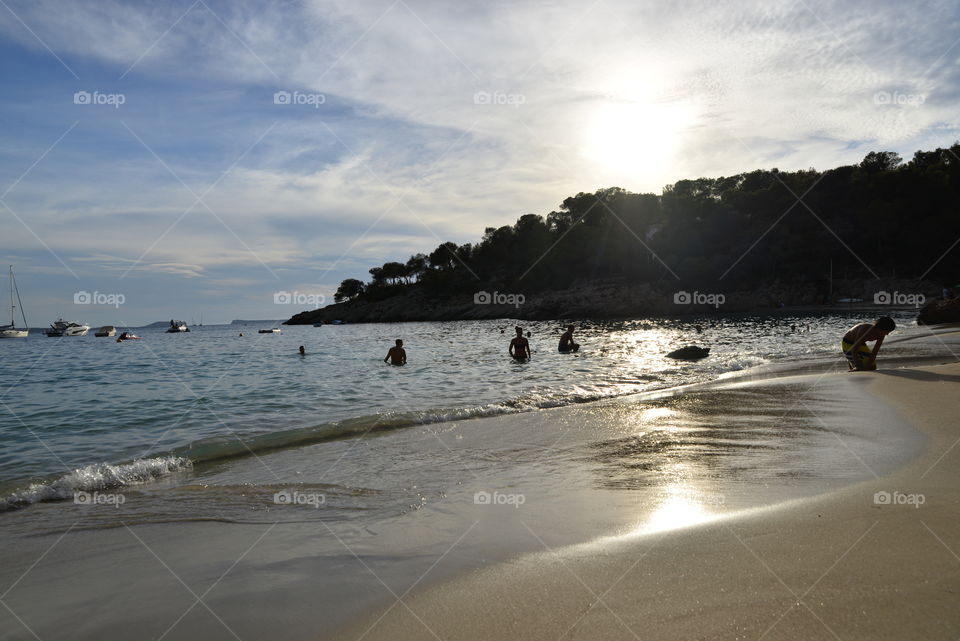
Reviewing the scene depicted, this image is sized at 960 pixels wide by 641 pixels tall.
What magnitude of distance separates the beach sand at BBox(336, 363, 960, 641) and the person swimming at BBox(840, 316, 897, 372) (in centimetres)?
1271

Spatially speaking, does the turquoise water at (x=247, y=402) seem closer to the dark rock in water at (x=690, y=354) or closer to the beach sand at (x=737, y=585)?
the dark rock in water at (x=690, y=354)

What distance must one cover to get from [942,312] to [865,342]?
2330 centimetres

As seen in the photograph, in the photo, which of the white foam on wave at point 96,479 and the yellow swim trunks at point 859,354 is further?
the yellow swim trunks at point 859,354

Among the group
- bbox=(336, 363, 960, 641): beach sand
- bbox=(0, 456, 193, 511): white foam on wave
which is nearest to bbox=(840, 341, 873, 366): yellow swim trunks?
bbox=(336, 363, 960, 641): beach sand

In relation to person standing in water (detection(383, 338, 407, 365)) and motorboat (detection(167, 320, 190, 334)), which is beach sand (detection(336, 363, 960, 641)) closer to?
person standing in water (detection(383, 338, 407, 365))

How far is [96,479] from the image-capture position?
7.82 m

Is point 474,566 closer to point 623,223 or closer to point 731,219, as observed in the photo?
point 731,219

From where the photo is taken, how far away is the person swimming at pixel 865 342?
599 inches

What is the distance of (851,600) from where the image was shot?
2.84 meters

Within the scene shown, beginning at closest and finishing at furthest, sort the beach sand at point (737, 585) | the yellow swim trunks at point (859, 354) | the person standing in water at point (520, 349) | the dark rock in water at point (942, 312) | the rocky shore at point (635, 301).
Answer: the beach sand at point (737, 585) < the yellow swim trunks at point (859, 354) < the person standing in water at point (520, 349) < the dark rock in water at point (942, 312) < the rocky shore at point (635, 301)

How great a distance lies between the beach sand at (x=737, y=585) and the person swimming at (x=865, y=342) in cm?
1271

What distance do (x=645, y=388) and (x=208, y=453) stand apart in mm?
11685

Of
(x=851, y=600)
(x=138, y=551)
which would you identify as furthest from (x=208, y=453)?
(x=851, y=600)

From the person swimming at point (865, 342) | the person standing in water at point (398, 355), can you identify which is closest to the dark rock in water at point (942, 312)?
the person swimming at point (865, 342)
